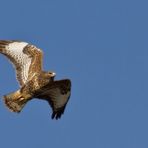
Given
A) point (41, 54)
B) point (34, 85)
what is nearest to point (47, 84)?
point (34, 85)

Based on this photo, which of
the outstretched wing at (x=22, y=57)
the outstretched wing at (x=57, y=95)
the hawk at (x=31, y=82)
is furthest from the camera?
the outstretched wing at (x=22, y=57)

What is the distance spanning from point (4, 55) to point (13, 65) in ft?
1.74

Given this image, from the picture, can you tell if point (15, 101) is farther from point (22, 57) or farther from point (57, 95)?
point (22, 57)

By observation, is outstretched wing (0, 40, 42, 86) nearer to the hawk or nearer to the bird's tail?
the hawk

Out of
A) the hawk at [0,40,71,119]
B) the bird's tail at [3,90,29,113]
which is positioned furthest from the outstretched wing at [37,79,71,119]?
the bird's tail at [3,90,29,113]

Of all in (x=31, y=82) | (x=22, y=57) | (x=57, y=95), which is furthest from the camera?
(x=22, y=57)

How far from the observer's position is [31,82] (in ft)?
56.5

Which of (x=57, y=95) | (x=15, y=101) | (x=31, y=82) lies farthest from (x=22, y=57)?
(x=15, y=101)

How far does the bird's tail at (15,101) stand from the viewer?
17.1 m

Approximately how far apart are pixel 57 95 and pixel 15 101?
1299mm

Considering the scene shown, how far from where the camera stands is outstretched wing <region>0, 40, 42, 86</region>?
1792 cm

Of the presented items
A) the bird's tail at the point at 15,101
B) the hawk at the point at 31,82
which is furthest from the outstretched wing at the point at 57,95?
the bird's tail at the point at 15,101

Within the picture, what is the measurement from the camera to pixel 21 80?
17672mm

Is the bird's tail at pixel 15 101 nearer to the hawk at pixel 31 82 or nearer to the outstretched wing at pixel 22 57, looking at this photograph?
the hawk at pixel 31 82
